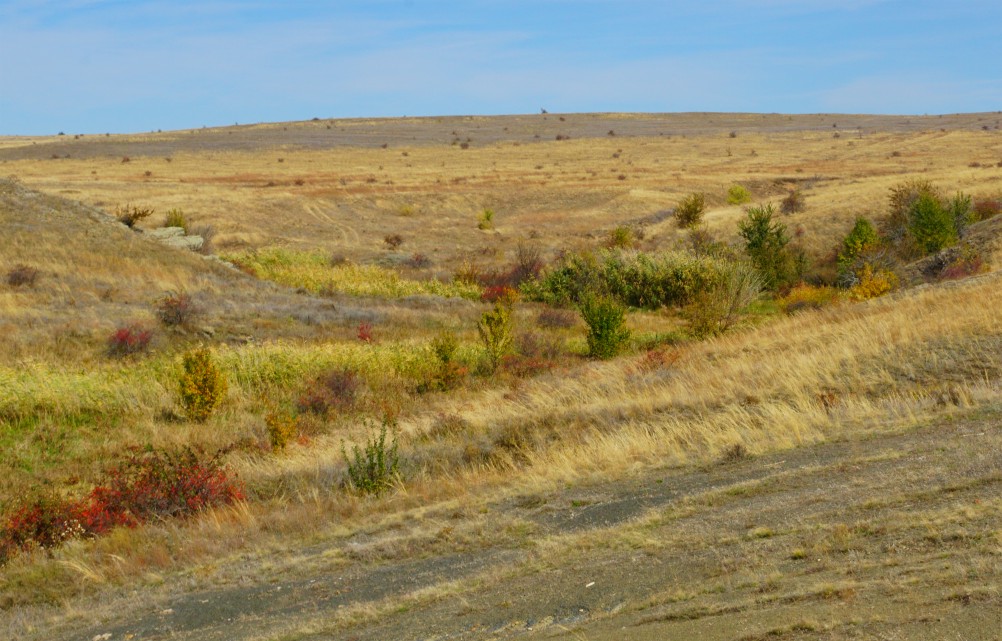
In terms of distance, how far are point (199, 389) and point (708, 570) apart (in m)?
11.0

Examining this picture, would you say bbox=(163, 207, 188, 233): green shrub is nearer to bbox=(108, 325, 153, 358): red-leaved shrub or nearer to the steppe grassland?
the steppe grassland

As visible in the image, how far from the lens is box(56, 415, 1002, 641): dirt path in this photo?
5.04m

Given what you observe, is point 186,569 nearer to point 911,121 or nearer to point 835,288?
point 835,288

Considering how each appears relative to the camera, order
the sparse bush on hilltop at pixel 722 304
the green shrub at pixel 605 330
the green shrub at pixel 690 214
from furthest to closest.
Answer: the green shrub at pixel 690 214 < the sparse bush on hilltop at pixel 722 304 < the green shrub at pixel 605 330

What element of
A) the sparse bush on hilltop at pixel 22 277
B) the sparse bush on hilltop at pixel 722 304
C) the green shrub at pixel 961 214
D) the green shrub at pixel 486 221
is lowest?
the sparse bush on hilltop at pixel 722 304

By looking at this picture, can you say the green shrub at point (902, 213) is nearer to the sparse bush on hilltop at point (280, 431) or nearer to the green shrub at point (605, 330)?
the green shrub at point (605, 330)

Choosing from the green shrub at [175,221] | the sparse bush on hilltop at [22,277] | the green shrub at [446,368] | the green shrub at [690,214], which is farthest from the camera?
the green shrub at [690,214]

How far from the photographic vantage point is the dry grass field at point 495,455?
5848 mm

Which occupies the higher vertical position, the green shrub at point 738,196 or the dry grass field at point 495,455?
the green shrub at point 738,196

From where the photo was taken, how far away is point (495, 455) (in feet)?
36.9

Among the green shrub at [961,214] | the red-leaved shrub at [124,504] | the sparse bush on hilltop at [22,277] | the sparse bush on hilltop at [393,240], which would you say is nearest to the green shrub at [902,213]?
the green shrub at [961,214]

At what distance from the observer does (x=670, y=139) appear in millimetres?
97062

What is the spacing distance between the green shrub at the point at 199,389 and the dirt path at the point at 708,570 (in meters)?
7.54

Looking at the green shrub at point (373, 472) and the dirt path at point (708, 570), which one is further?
the green shrub at point (373, 472)
